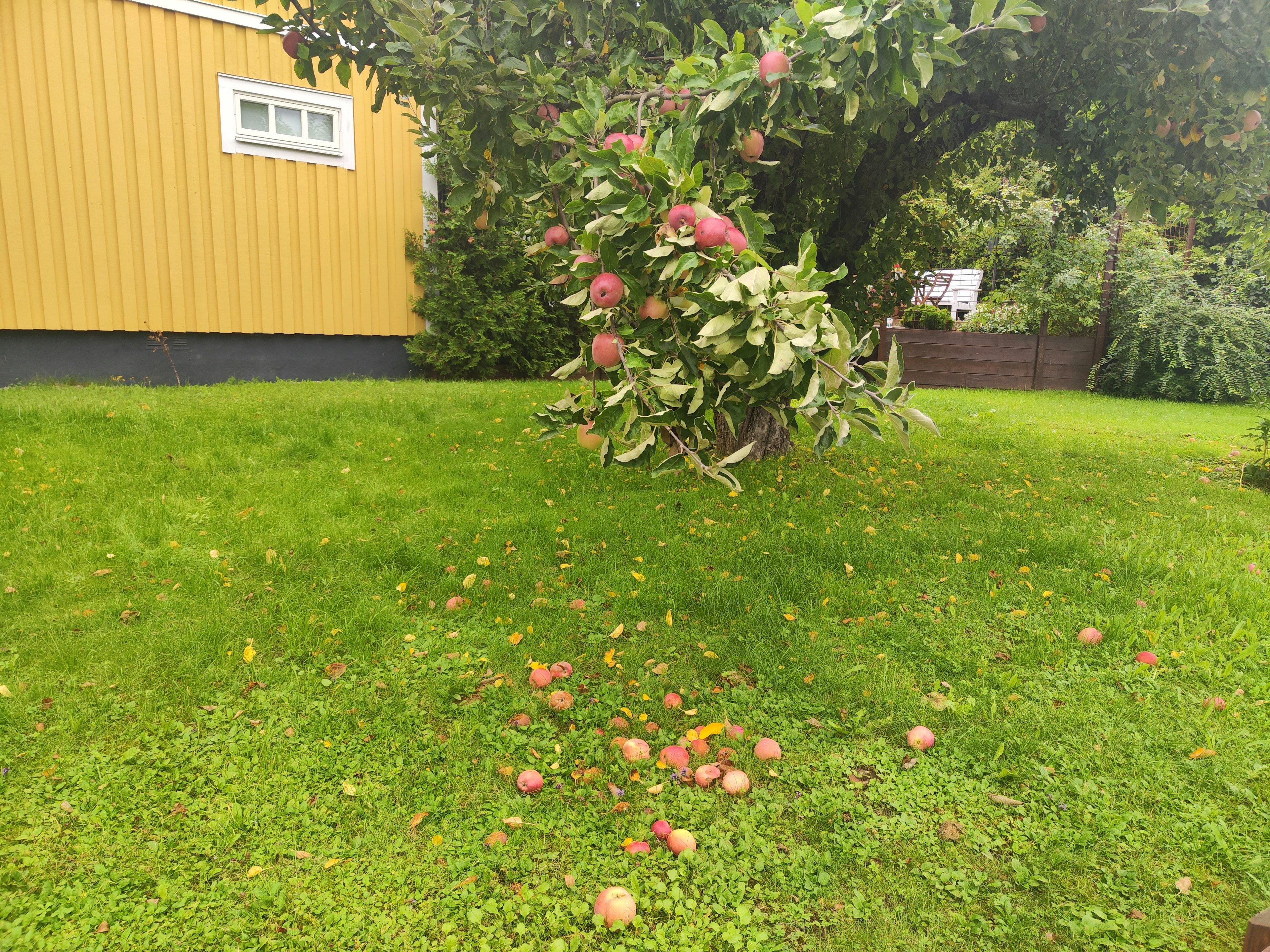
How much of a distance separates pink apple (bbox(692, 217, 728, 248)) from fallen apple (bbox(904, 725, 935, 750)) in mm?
Result: 1865

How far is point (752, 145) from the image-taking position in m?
2.37

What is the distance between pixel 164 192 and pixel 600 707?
27.9 feet

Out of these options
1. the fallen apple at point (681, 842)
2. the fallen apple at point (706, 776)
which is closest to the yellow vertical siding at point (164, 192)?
the fallen apple at point (706, 776)

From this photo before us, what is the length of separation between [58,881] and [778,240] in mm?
5007

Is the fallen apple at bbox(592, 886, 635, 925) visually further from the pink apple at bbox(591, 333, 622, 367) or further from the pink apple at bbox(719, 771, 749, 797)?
the pink apple at bbox(591, 333, 622, 367)

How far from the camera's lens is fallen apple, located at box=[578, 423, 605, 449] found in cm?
218

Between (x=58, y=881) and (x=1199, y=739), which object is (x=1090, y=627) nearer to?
(x=1199, y=739)

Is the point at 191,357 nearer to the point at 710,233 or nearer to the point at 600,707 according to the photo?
the point at 600,707

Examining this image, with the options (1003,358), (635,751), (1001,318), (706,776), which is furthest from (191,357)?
Answer: (1001,318)

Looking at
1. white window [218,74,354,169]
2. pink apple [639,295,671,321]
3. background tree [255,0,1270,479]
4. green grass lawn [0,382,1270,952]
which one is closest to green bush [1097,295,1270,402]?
green grass lawn [0,382,1270,952]

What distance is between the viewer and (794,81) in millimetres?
2049

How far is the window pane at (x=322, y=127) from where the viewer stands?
350 inches

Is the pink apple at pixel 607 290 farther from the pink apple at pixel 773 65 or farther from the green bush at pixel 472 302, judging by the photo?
the green bush at pixel 472 302

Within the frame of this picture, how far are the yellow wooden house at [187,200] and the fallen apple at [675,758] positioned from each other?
27.1 feet
